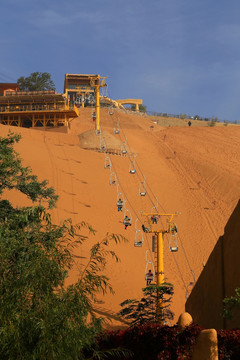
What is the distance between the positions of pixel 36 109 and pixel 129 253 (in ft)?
112

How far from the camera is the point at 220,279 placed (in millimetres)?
14391

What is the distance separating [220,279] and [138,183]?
119 feet

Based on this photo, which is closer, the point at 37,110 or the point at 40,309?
→ the point at 40,309

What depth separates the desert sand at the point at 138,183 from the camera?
3456 centimetres

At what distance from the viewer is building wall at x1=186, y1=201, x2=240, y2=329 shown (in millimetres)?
13488

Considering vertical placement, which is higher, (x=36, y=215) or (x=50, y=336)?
(x=36, y=215)

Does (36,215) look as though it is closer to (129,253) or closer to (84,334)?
(84,334)

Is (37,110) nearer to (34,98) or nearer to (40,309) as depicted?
(34,98)

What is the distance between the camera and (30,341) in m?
9.11

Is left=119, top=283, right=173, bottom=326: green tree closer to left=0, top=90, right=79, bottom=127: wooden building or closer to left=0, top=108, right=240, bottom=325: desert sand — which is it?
left=0, top=108, right=240, bottom=325: desert sand

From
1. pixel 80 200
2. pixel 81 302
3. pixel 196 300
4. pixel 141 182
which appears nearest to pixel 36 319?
pixel 81 302

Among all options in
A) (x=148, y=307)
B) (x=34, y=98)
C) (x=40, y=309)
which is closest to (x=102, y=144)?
(x=34, y=98)

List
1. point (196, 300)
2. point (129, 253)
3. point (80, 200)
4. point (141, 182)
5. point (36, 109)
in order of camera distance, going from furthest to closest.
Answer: point (36, 109) < point (141, 182) < point (80, 200) < point (129, 253) < point (196, 300)

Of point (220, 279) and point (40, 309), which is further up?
point (40, 309)
